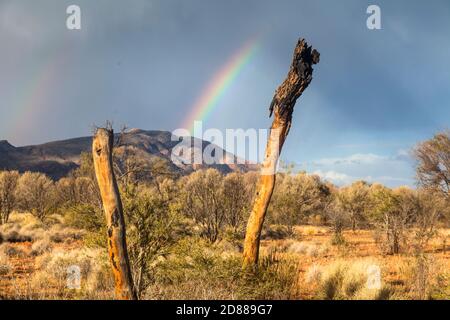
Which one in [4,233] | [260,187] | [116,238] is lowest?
[4,233]

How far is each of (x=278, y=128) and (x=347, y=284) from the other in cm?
484

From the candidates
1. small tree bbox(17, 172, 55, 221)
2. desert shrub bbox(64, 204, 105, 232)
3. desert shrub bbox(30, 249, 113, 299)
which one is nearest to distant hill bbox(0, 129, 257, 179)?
small tree bbox(17, 172, 55, 221)

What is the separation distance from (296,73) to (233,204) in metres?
15.4

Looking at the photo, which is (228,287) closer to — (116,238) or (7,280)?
(116,238)

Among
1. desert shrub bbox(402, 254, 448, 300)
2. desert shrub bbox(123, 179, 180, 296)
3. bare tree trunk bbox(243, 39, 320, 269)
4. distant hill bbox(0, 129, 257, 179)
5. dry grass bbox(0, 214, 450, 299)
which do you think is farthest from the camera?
distant hill bbox(0, 129, 257, 179)

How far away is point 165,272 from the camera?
8938 millimetres

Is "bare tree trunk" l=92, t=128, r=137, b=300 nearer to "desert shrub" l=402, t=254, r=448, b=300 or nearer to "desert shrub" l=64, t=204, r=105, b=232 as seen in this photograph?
"desert shrub" l=64, t=204, r=105, b=232

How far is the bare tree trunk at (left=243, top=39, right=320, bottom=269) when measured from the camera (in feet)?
29.8

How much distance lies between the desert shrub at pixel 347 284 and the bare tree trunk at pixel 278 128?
282cm

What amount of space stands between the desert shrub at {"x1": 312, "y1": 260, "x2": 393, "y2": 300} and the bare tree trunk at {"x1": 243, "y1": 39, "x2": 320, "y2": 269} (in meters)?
2.82

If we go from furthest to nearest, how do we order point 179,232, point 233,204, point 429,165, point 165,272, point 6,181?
1. point 6,181
2. point 429,165
3. point 233,204
4. point 179,232
5. point 165,272

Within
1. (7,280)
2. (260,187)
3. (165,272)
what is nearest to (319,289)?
(260,187)
